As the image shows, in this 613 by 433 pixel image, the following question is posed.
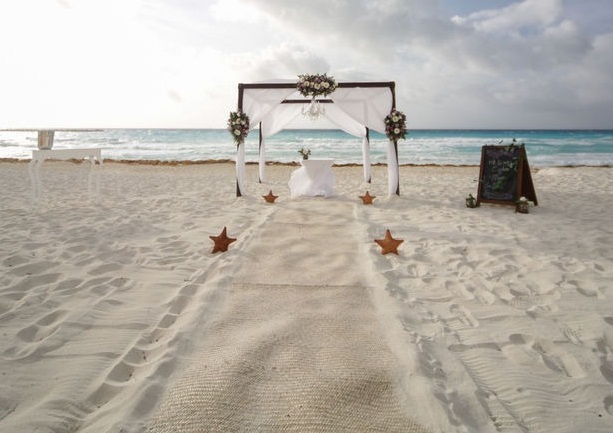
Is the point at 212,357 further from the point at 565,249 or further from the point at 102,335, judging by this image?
the point at 565,249

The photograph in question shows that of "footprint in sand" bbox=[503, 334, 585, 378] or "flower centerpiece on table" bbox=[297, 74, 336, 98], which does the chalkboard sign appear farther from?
"footprint in sand" bbox=[503, 334, 585, 378]

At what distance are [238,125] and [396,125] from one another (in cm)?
397

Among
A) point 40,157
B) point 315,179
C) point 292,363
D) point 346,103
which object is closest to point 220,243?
point 292,363

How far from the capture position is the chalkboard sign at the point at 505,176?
7281 mm

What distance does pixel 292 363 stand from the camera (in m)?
2.49

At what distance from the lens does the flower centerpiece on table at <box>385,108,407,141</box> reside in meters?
8.70

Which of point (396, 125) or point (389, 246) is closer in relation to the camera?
point (389, 246)

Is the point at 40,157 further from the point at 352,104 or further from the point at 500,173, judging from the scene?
the point at 500,173

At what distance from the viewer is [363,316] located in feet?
10.5

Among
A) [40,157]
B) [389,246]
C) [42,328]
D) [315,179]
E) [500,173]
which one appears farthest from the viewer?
[315,179]

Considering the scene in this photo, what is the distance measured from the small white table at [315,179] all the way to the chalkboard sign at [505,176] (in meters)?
3.60

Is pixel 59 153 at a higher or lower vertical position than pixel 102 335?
higher

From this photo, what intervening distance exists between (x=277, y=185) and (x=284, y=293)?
27.4 feet

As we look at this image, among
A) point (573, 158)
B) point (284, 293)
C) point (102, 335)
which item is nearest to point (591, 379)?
point (284, 293)
